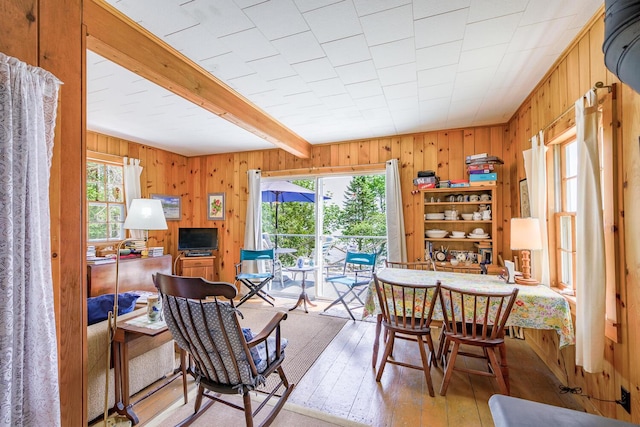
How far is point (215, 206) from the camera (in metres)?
5.27

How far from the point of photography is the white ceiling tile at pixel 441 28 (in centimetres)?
172

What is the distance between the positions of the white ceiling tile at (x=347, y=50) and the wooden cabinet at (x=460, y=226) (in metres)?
2.15

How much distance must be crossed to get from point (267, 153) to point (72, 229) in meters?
3.74

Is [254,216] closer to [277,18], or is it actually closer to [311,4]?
[277,18]

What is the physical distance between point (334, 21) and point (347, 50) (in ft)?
1.06

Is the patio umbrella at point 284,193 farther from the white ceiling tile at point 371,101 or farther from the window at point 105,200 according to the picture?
the window at point 105,200

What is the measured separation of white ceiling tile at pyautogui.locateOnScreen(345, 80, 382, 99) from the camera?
8.45ft

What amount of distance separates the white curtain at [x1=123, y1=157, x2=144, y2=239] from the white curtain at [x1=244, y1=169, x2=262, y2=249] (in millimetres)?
1633

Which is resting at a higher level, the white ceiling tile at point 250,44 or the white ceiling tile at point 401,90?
the white ceiling tile at point 250,44

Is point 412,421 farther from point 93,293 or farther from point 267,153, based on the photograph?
point 267,153

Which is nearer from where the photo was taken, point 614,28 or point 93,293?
point 614,28

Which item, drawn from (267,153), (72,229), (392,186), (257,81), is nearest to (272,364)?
(72,229)

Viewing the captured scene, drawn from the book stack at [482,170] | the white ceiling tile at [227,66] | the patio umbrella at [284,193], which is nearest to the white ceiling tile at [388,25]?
the white ceiling tile at [227,66]

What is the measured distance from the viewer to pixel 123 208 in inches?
172
